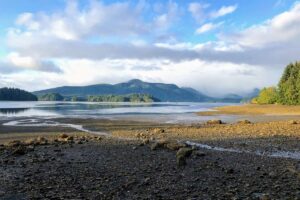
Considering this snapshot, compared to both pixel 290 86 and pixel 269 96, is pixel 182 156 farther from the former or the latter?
pixel 269 96

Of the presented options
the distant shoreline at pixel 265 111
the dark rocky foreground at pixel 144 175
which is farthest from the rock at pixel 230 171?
the distant shoreline at pixel 265 111

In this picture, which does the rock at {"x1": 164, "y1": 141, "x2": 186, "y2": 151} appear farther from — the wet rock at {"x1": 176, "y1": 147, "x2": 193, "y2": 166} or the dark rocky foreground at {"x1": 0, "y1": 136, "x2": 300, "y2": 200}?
the wet rock at {"x1": 176, "y1": 147, "x2": 193, "y2": 166}

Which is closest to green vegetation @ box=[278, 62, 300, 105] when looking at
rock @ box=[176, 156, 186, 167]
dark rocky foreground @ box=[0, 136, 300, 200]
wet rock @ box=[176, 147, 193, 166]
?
dark rocky foreground @ box=[0, 136, 300, 200]

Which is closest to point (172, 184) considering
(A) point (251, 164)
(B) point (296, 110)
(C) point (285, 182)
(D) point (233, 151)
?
(C) point (285, 182)

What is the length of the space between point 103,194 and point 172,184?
3.04 metres

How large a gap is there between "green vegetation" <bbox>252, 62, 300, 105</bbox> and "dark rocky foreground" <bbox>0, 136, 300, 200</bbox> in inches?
3826

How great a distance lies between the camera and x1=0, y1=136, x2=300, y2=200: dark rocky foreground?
14117mm

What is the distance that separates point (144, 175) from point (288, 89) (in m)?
Result: 108

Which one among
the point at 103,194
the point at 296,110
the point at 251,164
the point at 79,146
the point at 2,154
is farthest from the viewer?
the point at 296,110

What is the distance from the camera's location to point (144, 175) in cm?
1722

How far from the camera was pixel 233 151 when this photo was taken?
81.0ft

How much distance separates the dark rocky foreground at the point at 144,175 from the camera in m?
14.1

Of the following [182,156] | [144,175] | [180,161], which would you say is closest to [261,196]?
[144,175]

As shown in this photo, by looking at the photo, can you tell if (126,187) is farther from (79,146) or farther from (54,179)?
(79,146)
